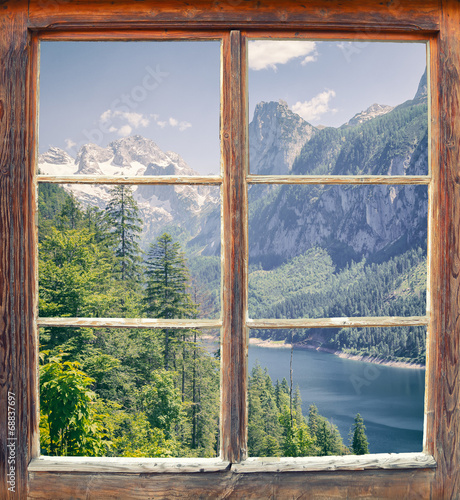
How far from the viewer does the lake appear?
1691cm

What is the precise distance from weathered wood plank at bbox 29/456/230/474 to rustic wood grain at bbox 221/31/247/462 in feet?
0.21

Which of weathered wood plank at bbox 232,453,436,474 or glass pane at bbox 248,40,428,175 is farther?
glass pane at bbox 248,40,428,175

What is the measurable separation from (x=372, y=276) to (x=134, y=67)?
15644 mm

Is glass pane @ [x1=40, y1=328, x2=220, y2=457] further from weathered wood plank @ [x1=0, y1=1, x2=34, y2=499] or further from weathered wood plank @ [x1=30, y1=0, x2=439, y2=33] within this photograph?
weathered wood plank @ [x1=30, y1=0, x2=439, y2=33]

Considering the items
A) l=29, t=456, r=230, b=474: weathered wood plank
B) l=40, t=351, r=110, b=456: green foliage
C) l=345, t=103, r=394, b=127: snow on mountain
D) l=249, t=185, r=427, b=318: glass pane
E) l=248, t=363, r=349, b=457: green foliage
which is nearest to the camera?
l=29, t=456, r=230, b=474: weathered wood plank

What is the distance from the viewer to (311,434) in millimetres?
14234

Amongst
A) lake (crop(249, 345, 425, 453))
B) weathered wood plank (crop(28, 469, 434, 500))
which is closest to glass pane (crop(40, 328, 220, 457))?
lake (crop(249, 345, 425, 453))

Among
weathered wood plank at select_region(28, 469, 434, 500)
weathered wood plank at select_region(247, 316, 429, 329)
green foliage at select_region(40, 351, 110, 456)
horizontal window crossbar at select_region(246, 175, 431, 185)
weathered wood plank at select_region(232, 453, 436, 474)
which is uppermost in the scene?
horizontal window crossbar at select_region(246, 175, 431, 185)

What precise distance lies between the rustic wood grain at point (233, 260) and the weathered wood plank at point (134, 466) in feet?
0.21

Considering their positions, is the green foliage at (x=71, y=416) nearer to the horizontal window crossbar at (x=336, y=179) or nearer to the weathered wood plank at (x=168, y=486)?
the weathered wood plank at (x=168, y=486)

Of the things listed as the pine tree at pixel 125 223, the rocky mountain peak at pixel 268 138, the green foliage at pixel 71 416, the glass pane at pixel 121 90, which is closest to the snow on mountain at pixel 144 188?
the pine tree at pixel 125 223

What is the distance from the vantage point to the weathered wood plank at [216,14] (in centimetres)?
120

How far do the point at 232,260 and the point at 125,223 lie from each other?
37.9ft

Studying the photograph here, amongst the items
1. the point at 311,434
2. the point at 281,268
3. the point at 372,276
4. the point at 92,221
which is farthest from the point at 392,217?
the point at 92,221
